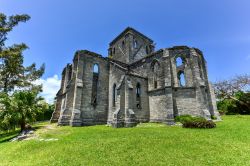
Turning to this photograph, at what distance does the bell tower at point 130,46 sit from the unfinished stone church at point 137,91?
737 cm

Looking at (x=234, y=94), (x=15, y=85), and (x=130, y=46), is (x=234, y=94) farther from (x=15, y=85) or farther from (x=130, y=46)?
(x=15, y=85)

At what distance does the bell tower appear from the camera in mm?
30938

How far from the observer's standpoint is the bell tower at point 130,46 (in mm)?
30938

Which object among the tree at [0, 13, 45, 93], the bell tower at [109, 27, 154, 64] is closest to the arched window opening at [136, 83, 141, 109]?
the bell tower at [109, 27, 154, 64]

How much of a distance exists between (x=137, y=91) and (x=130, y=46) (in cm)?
1464

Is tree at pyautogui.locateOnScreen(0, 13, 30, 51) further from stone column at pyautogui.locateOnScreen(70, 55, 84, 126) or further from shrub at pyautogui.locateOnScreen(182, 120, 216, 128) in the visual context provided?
shrub at pyautogui.locateOnScreen(182, 120, 216, 128)

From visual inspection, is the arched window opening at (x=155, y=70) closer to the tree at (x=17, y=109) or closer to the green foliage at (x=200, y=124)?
the green foliage at (x=200, y=124)

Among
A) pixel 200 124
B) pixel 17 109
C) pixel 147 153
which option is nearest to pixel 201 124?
pixel 200 124

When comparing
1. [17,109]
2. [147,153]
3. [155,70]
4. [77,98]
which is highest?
[155,70]

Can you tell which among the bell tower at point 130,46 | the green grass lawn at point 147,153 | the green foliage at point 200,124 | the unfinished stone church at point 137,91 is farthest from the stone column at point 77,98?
the green foliage at point 200,124

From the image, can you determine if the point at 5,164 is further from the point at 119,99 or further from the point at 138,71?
the point at 138,71

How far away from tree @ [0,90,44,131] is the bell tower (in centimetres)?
1918

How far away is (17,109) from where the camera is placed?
15414 mm

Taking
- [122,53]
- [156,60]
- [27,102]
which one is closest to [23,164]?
[27,102]
